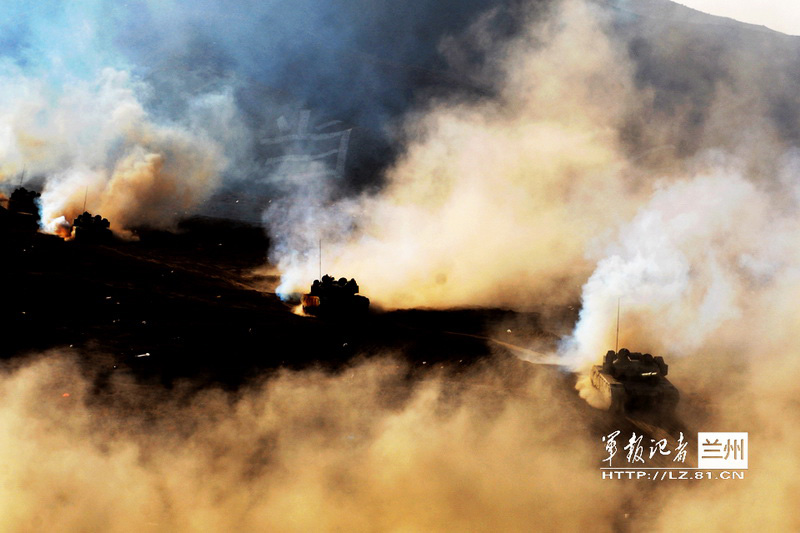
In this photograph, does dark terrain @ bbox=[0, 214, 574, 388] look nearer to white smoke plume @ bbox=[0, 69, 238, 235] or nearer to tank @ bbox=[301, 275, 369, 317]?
tank @ bbox=[301, 275, 369, 317]

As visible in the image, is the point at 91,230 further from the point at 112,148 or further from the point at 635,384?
the point at 635,384

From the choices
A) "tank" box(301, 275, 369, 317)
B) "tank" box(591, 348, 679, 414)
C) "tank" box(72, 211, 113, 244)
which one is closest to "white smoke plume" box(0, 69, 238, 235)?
"tank" box(72, 211, 113, 244)

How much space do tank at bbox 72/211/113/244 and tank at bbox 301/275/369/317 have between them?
1095 cm

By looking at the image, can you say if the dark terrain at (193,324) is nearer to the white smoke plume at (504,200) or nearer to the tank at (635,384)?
the white smoke plume at (504,200)

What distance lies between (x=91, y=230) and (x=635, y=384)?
2045 centimetres

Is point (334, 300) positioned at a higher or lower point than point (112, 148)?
lower

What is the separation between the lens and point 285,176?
38.1m

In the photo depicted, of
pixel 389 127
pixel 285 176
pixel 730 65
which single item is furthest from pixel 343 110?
pixel 730 65

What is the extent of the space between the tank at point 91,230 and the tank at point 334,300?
35.9 feet

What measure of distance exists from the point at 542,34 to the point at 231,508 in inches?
1395

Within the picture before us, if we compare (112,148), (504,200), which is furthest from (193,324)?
(112,148)

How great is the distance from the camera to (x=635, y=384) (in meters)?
14.1

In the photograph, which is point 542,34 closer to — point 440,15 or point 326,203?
point 440,15

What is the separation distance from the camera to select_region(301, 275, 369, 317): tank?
18891 millimetres
